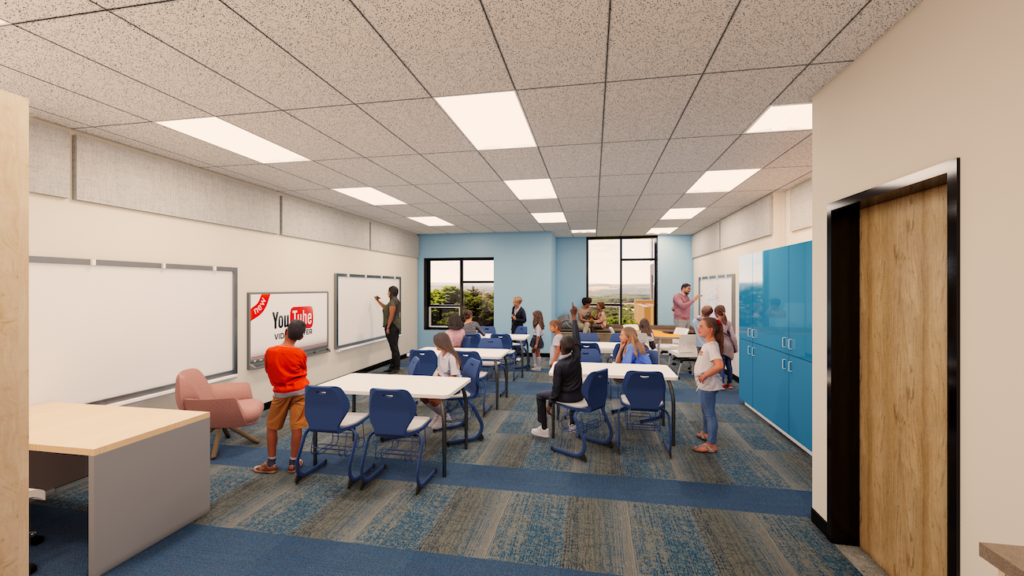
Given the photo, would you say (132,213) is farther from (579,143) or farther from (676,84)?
(676,84)

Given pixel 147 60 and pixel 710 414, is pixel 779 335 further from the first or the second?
Result: pixel 147 60

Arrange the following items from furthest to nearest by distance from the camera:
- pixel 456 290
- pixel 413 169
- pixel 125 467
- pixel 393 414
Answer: pixel 456 290, pixel 413 169, pixel 393 414, pixel 125 467

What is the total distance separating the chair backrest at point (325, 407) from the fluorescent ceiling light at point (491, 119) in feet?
8.07

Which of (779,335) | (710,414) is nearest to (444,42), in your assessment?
(710,414)

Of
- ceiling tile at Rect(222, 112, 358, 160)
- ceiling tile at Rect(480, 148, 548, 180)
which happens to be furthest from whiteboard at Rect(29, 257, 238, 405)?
ceiling tile at Rect(480, 148, 548, 180)

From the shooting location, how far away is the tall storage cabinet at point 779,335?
3877 millimetres

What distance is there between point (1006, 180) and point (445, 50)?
2512 mm

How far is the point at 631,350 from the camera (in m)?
5.12

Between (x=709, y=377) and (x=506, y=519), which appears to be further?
(x=709, y=377)

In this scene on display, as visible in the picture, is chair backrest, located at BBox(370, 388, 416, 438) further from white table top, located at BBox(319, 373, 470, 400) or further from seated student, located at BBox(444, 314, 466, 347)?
seated student, located at BBox(444, 314, 466, 347)

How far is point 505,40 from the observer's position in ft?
6.96

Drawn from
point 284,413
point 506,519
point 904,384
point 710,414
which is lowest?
point 506,519

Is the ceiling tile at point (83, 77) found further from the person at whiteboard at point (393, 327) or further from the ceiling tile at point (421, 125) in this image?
the person at whiteboard at point (393, 327)

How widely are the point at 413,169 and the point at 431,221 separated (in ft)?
11.7
